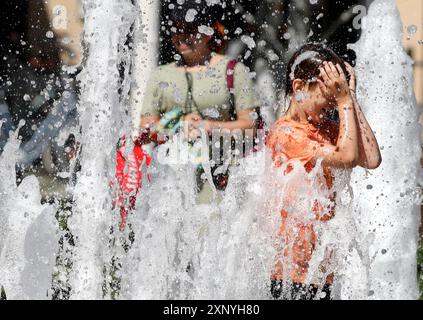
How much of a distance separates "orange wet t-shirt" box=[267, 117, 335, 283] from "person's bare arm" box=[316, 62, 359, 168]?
0.03 m

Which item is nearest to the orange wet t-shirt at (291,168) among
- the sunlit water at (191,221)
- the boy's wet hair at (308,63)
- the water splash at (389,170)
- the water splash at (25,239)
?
the sunlit water at (191,221)

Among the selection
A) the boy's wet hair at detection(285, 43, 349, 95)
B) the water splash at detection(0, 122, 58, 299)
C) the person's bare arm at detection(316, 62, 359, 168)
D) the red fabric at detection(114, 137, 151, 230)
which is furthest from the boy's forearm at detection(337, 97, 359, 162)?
the water splash at detection(0, 122, 58, 299)

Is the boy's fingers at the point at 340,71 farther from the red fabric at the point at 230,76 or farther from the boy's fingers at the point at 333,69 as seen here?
the red fabric at the point at 230,76

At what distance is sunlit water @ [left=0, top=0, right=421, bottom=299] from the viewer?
115 inches

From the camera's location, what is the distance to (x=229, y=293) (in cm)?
310

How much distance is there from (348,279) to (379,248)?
2.39 ft

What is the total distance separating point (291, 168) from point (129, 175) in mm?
1140

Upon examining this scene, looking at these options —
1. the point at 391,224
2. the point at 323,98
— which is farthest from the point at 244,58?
the point at 323,98

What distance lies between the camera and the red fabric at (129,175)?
144 inches

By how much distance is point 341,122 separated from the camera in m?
2.80

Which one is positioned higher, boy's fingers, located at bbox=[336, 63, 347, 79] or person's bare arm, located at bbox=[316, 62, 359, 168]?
boy's fingers, located at bbox=[336, 63, 347, 79]

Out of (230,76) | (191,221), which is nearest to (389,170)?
(230,76)

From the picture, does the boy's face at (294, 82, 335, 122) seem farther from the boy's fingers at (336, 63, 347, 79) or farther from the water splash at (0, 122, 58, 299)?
the water splash at (0, 122, 58, 299)

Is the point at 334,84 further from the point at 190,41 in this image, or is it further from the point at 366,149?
the point at 190,41
